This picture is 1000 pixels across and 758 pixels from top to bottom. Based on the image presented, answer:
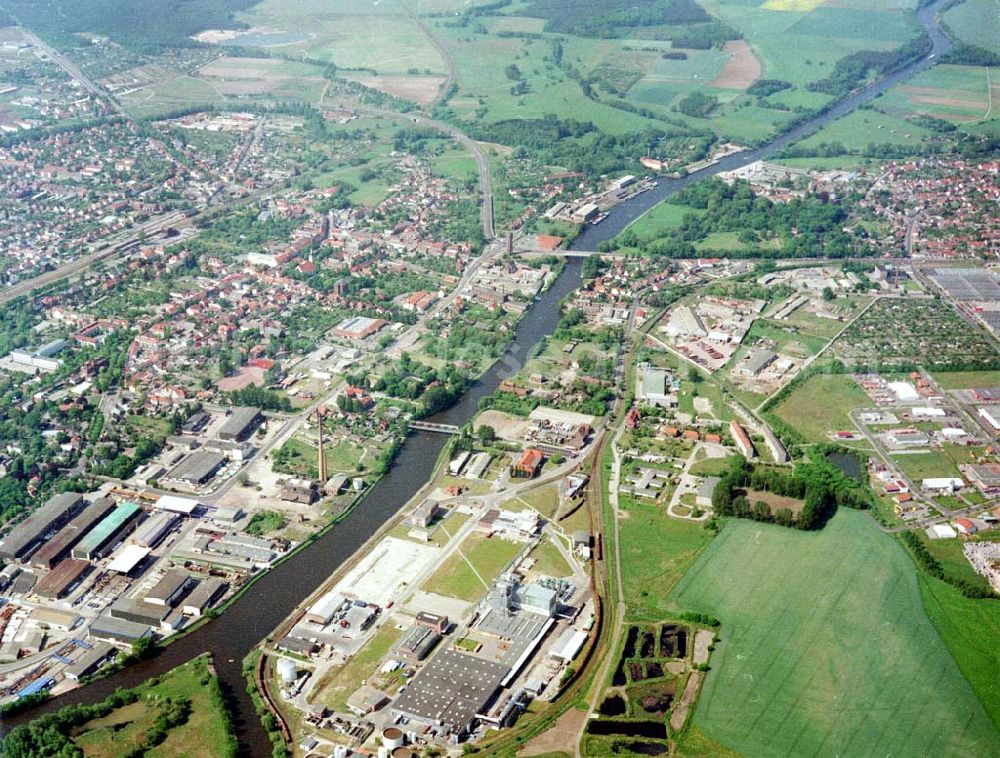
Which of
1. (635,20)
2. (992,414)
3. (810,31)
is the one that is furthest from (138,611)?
(635,20)

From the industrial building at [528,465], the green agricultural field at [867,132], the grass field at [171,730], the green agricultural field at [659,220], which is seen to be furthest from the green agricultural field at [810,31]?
the grass field at [171,730]

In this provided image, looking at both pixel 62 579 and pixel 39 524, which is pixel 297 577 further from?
pixel 39 524

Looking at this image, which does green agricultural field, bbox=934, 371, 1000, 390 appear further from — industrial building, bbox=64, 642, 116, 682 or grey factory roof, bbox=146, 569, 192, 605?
industrial building, bbox=64, 642, 116, 682

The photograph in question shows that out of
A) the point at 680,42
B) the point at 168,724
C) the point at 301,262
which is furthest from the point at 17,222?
the point at 680,42

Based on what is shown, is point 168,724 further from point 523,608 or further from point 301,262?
point 301,262

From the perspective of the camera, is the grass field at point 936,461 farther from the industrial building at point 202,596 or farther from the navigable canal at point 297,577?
the industrial building at point 202,596

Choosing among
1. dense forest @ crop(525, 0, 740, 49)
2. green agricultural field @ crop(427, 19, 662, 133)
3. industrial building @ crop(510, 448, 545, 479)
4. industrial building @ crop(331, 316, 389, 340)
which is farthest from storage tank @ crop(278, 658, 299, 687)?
dense forest @ crop(525, 0, 740, 49)

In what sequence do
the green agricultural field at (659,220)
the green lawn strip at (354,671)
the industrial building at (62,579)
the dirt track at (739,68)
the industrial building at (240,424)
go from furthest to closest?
the dirt track at (739,68) → the green agricultural field at (659,220) → the industrial building at (240,424) → the industrial building at (62,579) → the green lawn strip at (354,671)
